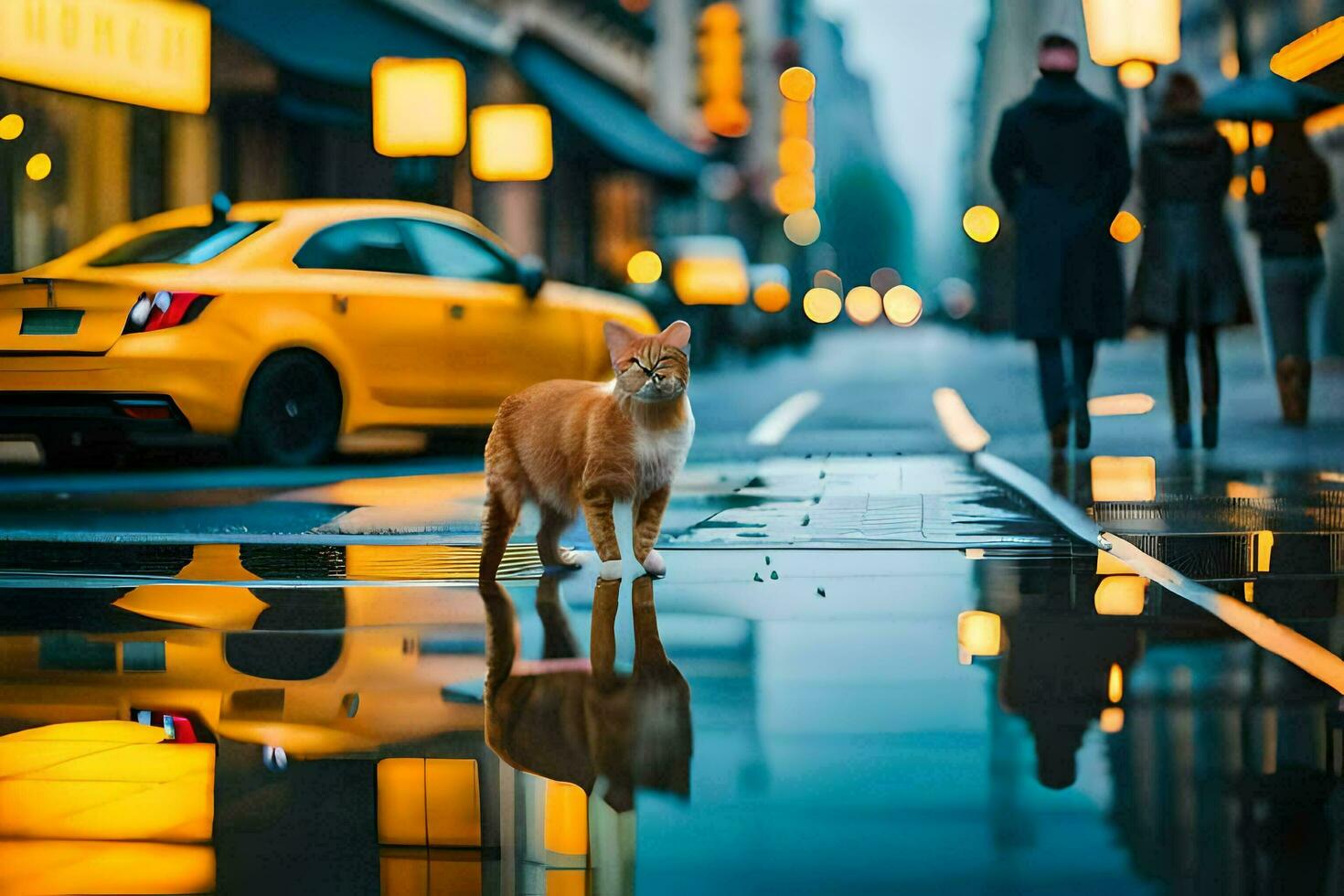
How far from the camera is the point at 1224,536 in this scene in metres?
7.57

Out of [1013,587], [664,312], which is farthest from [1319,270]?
[664,312]

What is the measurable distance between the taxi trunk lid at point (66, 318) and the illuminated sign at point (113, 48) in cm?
441

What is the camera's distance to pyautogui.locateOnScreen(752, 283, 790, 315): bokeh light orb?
148 feet

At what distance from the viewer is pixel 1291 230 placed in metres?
13.4

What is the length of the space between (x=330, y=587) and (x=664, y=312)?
25157 millimetres

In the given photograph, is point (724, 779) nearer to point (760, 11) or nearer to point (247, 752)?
point (247, 752)

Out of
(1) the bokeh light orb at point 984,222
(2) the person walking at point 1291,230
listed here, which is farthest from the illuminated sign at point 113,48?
(1) the bokeh light orb at point 984,222

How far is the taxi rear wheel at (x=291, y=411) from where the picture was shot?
11.5 metres

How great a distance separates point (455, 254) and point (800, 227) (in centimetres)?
9447

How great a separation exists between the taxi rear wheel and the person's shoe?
6.17 m

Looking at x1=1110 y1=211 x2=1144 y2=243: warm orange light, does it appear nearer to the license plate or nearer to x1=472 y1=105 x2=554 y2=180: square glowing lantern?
x1=472 y1=105 x2=554 y2=180: square glowing lantern

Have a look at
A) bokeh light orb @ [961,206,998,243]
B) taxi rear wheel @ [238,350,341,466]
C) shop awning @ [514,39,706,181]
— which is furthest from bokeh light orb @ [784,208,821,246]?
taxi rear wheel @ [238,350,341,466]

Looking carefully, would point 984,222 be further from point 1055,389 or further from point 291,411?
point 291,411

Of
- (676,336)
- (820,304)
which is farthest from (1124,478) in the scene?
(820,304)
